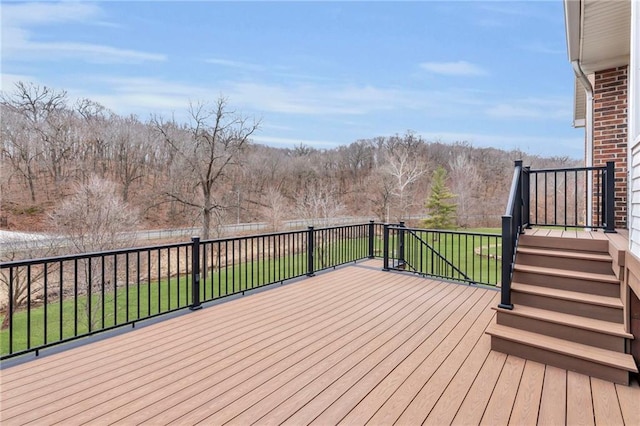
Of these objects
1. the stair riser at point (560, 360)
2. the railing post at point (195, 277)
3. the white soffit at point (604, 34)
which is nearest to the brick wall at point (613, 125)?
the white soffit at point (604, 34)

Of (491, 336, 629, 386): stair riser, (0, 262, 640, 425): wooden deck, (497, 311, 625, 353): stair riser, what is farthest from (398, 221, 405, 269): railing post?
(491, 336, 629, 386): stair riser

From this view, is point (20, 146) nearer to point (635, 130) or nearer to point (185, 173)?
point (185, 173)

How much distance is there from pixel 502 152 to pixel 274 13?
2863cm

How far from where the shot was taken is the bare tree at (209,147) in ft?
55.4

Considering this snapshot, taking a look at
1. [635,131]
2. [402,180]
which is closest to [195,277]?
[635,131]

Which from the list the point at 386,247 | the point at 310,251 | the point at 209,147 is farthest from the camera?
the point at 209,147

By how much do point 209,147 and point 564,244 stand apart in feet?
55.1

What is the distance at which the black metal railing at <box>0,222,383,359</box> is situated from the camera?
3.25m

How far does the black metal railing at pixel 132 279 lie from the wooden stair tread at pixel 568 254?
3.05m

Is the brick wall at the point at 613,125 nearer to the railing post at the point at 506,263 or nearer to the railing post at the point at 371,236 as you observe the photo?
the railing post at the point at 506,263

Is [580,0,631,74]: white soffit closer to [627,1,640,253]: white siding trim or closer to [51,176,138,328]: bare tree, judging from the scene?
[627,1,640,253]: white siding trim

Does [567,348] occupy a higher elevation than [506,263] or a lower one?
lower

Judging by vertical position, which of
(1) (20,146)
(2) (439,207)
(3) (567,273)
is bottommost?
(3) (567,273)

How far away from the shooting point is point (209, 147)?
17.5 meters
